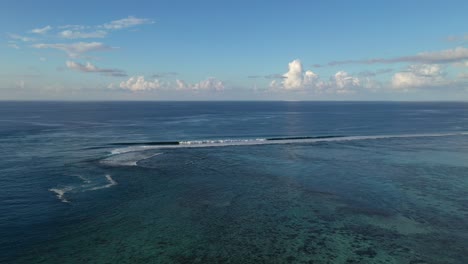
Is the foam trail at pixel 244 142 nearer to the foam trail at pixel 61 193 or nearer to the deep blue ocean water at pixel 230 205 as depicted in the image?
the deep blue ocean water at pixel 230 205

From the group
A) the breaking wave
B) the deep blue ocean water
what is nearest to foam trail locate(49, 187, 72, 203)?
the breaking wave

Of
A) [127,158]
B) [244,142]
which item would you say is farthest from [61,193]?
[244,142]

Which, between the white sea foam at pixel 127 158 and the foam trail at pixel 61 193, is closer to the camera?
the foam trail at pixel 61 193

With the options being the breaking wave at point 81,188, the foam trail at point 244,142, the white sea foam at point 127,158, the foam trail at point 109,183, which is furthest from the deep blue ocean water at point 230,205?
the foam trail at point 244,142

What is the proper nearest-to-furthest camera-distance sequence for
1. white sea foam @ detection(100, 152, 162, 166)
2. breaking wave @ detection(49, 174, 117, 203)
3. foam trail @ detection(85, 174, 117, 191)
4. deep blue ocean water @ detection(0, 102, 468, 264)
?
deep blue ocean water @ detection(0, 102, 468, 264)
breaking wave @ detection(49, 174, 117, 203)
foam trail @ detection(85, 174, 117, 191)
white sea foam @ detection(100, 152, 162, 166)

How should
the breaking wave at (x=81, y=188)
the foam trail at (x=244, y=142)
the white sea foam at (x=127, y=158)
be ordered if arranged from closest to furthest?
the breaking wave at (x=81, y=188)
the white sea foam at (x=127, y=158)
the foam trail at (x=244, y=142)

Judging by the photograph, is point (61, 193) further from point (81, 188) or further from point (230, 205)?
point (230, 205)

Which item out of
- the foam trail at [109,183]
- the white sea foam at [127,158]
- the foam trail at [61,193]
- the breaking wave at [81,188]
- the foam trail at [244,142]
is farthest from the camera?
the foam trail at [244,142]

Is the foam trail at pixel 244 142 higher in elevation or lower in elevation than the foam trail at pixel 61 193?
higher

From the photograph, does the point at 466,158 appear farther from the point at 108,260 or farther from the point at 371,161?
the point at 108,260

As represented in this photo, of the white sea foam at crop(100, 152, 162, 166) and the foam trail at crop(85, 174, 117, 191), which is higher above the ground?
the white sea foam at crop(100, 152, 162, 166)

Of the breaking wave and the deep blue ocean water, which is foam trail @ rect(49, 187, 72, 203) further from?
the deep blue ocean water

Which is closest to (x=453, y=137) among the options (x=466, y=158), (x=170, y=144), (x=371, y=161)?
(x=466, y=158)
